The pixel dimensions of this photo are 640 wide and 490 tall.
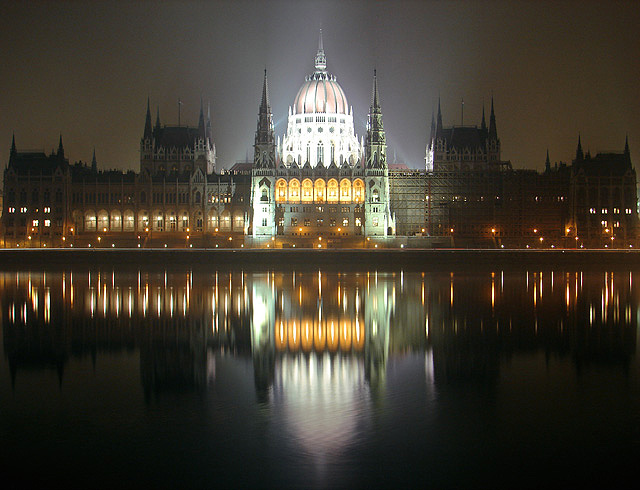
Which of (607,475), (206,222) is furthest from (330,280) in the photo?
(206,222)

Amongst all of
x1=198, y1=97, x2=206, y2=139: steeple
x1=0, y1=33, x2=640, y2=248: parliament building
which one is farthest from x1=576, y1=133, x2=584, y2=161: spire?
x1=198, y1=97, x2=206, y2=139: steeple

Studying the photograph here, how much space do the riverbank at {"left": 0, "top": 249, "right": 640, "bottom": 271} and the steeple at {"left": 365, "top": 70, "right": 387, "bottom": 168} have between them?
1111 inches

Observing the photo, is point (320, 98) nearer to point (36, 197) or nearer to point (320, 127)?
point (320, 127)

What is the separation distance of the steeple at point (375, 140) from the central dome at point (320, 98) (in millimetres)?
12902

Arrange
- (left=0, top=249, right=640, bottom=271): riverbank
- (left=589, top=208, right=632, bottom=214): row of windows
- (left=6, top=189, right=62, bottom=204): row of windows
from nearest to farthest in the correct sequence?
(left=0, top=249, right=640, bottom=271): riverbank
(left=589, top=208, right=632, bottom=214): row of windows
(left=6, top=189, right=62, bottom=204): row of windows

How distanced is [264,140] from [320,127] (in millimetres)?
17848

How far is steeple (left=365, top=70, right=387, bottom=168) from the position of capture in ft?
320

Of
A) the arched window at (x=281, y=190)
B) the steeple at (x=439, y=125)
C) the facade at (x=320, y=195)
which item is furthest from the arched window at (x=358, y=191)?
the steeple at (x=439, y=125)

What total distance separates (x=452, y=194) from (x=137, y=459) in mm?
89845

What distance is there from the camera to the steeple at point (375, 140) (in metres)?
97.4

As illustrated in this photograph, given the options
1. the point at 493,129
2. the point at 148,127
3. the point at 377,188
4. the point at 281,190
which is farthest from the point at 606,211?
the point at 148,127

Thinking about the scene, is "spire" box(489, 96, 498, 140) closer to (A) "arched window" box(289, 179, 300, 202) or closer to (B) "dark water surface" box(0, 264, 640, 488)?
(A) "arched window" box(289, 179, 300, 202)

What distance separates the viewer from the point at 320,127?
114062 mm

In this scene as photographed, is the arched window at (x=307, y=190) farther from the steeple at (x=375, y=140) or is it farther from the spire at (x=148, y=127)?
the spire at (x=148, y=127)
